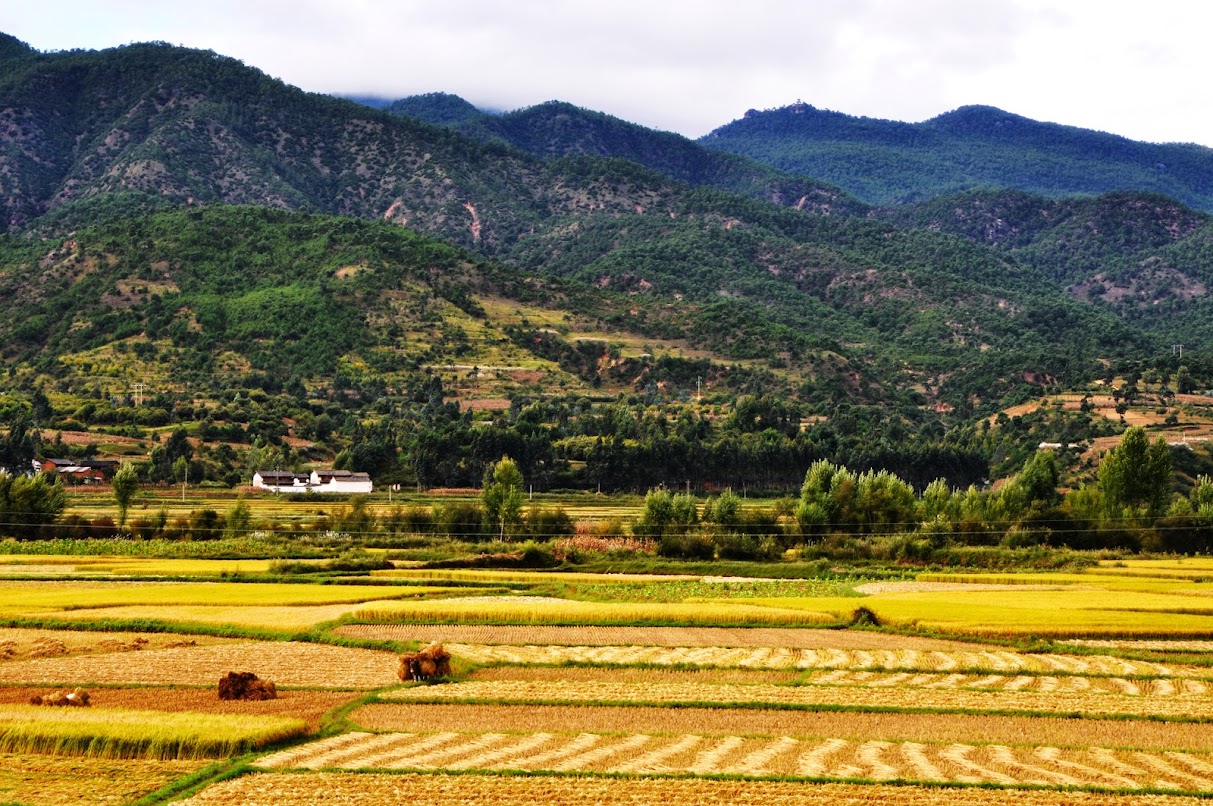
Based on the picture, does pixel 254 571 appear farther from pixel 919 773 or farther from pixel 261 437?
pixel 261 437

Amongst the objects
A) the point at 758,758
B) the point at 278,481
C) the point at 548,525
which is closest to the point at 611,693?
the point at 758,758

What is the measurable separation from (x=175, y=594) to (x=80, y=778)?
32.7 meters

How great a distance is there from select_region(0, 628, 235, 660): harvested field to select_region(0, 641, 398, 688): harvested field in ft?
3.23

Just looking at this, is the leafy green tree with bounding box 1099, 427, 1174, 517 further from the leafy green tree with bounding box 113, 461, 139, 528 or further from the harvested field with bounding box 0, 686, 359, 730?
the harvested field with bounding box 0, 686, 359, 730

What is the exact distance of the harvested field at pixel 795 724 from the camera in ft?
114

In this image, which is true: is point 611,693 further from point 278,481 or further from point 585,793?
point 278,481

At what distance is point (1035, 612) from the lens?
186 feet

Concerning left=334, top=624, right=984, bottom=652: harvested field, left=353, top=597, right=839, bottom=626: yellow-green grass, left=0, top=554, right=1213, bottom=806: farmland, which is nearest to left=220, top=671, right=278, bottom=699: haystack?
left=0, top=554, right=1213, bottom=806: farmland

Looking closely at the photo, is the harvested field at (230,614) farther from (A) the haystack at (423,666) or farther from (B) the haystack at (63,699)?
(B) the haystack at (63,699)

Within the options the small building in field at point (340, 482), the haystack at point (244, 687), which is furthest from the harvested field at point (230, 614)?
the small building in field at point (340, 482)

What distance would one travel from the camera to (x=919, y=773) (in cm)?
3064

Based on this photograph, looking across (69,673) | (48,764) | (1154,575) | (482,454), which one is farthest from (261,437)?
(48,764)

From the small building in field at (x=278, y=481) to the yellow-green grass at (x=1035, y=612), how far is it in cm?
6898

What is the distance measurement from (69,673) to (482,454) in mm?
89124
